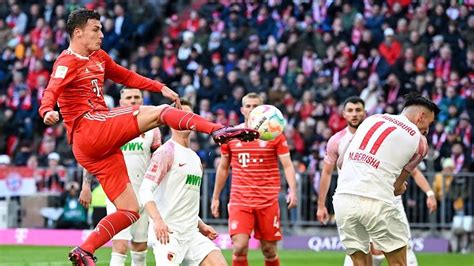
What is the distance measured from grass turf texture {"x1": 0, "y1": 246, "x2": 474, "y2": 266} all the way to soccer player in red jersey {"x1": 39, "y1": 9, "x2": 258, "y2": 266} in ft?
21.3

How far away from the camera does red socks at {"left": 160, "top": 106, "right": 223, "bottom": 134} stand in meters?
10.5

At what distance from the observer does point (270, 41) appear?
27.8 metres

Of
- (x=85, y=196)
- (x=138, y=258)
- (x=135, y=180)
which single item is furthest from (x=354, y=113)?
(x=85, y=196)

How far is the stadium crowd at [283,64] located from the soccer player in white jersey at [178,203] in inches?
465

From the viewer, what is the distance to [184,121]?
1066cm

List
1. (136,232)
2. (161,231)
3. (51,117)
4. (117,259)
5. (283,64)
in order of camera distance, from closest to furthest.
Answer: (51,117)
(161,231)
(117,259)
(136,232)
(283,64)

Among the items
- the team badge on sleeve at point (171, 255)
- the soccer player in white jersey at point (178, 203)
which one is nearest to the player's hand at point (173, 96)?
the soccer player in white jersey at point (178, 203)

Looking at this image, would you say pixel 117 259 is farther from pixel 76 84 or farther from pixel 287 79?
pixel 287 79

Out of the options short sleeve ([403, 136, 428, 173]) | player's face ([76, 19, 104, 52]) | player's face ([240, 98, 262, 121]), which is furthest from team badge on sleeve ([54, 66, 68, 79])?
player's face ([240, 98, 262, 121])

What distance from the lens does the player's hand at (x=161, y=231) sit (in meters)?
11.1

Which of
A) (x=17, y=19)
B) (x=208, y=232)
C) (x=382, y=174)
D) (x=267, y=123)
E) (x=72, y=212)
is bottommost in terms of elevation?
(x=72, y=212)

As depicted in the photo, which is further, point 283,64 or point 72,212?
point 283,64

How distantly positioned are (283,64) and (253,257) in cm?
762

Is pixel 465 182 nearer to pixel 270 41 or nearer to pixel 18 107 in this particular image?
pixel 270 41
